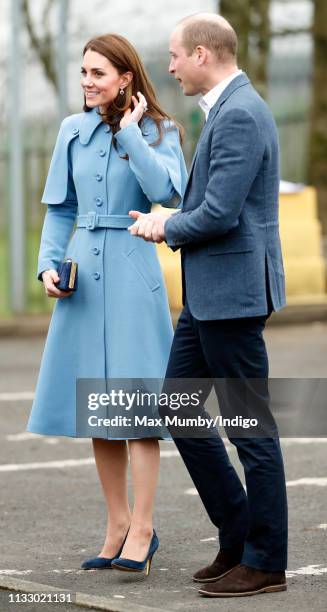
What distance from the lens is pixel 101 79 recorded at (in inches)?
218

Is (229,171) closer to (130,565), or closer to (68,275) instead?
(68,275)

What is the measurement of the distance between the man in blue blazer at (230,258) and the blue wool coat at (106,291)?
374mm

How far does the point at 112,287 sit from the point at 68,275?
0.17m

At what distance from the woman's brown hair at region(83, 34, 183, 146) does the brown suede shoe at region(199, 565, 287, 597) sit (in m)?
1.57

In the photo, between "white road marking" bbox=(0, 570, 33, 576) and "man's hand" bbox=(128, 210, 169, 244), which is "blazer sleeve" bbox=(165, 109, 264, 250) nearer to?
"man's hand" bbox=(128, 210, 169, 244)

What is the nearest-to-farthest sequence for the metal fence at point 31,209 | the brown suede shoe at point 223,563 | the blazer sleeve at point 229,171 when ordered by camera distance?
the blazer sleeve at point 229,171, the brown suede shoe at point 223,563, the metal fence at point 31,209

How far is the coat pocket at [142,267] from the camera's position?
559 centimetres

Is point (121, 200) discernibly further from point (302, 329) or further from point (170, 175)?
point (302, 329)

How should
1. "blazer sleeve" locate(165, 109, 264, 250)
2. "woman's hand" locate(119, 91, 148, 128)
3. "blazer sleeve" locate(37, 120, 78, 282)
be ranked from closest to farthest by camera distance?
"blazer sleeve" locate(165, 109, 264, 250) → "woman's hand" locate(119, 91, 148, 128) → "blazer sleeve" locate(37, 120, 78, 282)

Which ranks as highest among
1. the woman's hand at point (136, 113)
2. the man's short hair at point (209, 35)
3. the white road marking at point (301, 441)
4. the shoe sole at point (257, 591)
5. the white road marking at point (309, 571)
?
the man's short hair at point (209, 35)

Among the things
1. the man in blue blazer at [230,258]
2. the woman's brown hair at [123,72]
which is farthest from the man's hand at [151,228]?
the woman's brown hair at [123,72]

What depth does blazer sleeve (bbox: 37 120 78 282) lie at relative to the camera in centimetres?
571

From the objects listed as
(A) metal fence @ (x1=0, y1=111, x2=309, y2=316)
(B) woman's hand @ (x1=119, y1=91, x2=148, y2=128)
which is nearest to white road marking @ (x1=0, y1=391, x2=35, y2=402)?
(B) woman's hand @ (x1=119, y1=91, x2=148, y2=128)

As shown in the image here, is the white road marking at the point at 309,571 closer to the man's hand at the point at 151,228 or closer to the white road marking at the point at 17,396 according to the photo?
the man's hand at the point at 151,228
